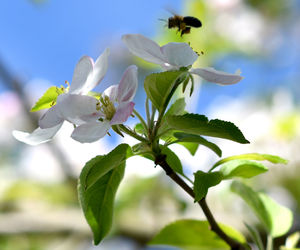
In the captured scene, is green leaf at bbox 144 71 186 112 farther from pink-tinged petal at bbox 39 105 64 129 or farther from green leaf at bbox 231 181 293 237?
green leaf at bbox 231 181 293 237

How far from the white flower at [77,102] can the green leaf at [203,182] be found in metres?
0.10

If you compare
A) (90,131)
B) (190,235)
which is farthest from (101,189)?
(190,235)

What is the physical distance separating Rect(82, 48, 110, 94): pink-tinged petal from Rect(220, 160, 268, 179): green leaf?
141 mm

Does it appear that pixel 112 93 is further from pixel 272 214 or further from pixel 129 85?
pixel 272 214

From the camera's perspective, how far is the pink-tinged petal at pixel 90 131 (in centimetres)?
32

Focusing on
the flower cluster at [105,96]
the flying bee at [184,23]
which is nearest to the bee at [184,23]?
the flying bee at [184,23]

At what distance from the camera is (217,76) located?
344 millimetres

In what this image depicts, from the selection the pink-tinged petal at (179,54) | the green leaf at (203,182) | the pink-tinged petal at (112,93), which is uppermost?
the pink-tinged petal at (179,54)

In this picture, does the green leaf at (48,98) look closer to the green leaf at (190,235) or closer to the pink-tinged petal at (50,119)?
the pink-tinged petal at (50,119)

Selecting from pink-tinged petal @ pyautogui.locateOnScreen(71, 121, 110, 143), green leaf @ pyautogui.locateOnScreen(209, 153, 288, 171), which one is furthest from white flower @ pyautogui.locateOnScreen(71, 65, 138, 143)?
green leaf @ pyautogui.locateOnScreen(209, 153, 288, 171)

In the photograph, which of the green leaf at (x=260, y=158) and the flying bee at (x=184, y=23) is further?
the flying bee at (x=184, y=23)

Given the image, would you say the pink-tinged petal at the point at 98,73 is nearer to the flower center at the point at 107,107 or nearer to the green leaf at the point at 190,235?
the flower center at the point at 107,107

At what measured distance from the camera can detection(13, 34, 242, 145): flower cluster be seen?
33cm

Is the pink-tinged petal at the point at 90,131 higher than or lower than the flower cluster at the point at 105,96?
lower
